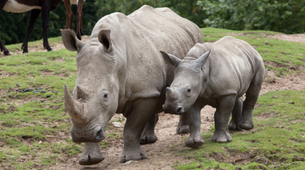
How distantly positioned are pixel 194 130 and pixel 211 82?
647mm

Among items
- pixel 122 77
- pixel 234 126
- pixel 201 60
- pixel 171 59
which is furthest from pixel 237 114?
pixel 122 77

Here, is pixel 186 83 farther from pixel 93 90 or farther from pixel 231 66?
pixel 93 90

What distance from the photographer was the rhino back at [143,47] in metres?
6.00

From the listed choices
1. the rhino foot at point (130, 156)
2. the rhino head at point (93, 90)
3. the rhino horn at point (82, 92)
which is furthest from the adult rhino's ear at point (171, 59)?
the rhino horn at point (82, 92)

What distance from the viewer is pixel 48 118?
311 inches

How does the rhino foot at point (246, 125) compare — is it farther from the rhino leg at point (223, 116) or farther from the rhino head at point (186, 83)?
the rhino head at point (186, 83)

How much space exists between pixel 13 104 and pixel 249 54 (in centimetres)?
407

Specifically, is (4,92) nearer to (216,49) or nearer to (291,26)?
(216,49)

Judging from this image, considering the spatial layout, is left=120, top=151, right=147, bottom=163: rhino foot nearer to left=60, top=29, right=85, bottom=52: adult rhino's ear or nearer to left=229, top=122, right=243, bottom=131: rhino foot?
left=60, top=29, right=85, bottom=52: adult rhino's ear

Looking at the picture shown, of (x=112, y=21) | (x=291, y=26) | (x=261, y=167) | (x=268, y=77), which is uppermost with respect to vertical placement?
(x=112, y=21)

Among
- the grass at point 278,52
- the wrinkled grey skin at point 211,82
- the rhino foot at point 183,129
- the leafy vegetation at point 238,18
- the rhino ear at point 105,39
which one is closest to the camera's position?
the rhino ear at point 105,39

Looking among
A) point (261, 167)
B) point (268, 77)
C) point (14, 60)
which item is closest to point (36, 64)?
point (14, 60)

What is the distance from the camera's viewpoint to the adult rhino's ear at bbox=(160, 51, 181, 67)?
6.16 metres

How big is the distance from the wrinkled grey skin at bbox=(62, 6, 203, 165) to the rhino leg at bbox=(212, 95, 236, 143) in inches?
30.4
